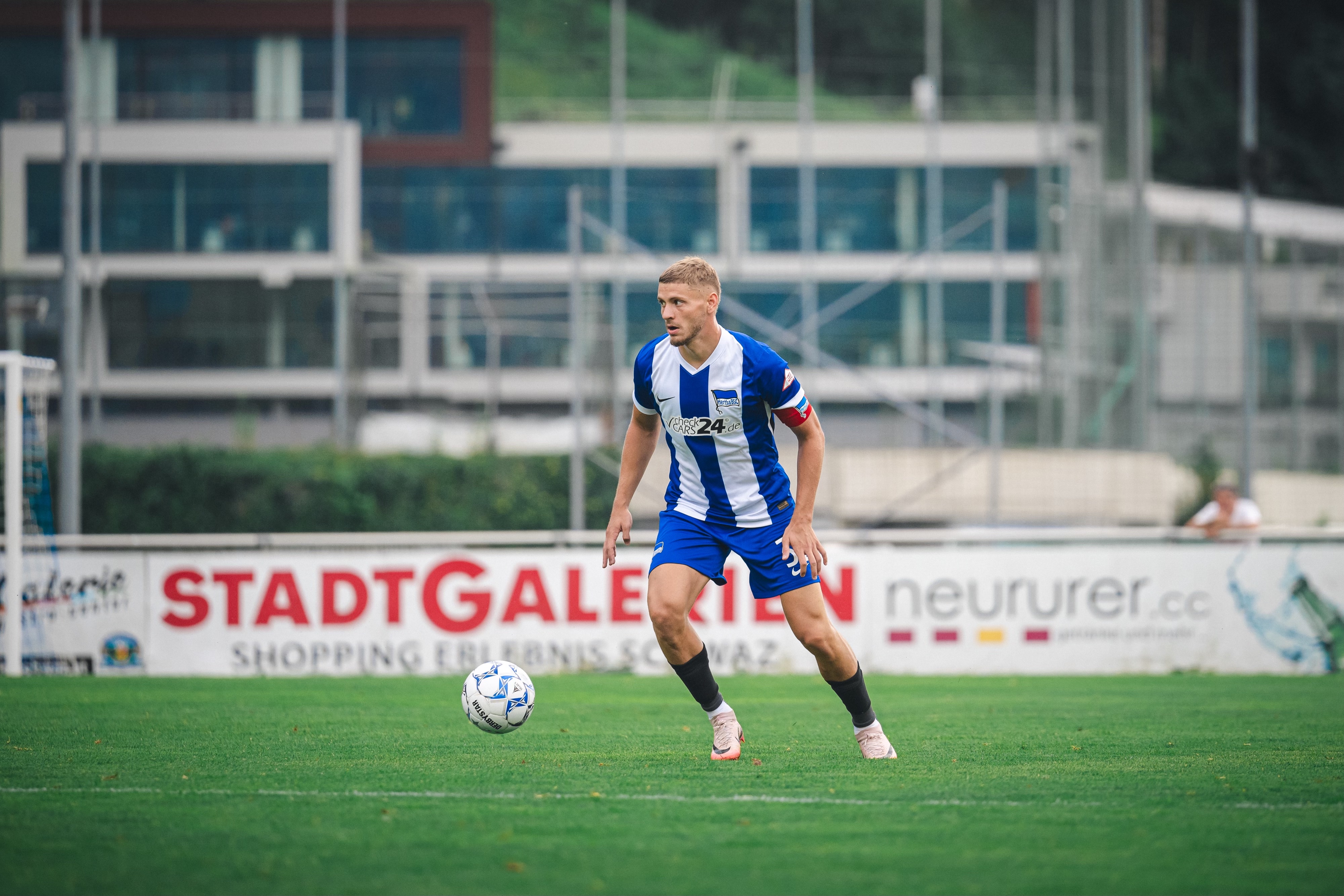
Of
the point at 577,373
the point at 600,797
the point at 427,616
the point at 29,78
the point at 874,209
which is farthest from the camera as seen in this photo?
the point at 874,209

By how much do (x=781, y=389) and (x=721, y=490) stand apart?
1.77 feet

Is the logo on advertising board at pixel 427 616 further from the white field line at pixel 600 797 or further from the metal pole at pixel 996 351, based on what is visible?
the white field line at pixel 600 797

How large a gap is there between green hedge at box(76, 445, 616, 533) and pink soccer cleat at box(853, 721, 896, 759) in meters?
18.4

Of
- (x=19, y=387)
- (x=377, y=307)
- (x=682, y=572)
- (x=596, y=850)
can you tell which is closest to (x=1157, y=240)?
(x=377, y=307)

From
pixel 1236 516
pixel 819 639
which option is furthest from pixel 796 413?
pixel 1236 516

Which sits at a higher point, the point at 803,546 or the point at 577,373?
the point at 577,373

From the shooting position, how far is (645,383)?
6453 millimetres

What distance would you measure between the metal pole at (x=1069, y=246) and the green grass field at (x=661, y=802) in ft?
46.5

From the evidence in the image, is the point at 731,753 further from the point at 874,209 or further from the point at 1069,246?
the point at 874,209

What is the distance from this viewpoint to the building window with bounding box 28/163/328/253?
30594mm

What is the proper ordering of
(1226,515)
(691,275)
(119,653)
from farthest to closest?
(1226,515)
(119,653)
(691,275)

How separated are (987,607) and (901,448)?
5.91 metres

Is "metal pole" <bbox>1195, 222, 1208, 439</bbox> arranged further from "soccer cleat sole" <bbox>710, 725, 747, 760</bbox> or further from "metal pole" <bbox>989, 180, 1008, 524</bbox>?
"soccer cleat sole" <bbox>710, 725, 747, 760</bbox>

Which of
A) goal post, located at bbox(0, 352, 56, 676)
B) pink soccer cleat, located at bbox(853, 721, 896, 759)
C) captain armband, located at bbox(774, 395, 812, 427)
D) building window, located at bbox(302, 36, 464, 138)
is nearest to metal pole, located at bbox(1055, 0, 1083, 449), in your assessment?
building window, located at bbox(302, 36, 464, 138)
